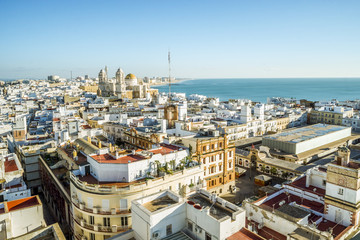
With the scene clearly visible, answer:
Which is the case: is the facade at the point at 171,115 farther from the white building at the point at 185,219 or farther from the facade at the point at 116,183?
the white building at the point at 185,219

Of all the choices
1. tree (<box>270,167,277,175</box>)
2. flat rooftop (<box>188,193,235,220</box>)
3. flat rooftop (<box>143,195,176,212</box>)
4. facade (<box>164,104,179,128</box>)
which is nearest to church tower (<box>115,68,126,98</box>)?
facade (<box>164,104,179,128</box>)

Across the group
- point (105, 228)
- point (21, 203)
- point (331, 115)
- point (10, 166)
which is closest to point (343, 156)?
point (105, 228)

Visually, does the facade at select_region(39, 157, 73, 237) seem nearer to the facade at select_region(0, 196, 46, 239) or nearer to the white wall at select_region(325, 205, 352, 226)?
the facade at select_region(0, 196, 46, 239)

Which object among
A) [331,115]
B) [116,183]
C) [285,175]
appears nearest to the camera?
[116,183]

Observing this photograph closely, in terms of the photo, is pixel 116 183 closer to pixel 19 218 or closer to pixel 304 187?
pixel 19 218

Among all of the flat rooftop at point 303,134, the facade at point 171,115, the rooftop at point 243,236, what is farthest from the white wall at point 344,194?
the flat rooftop at point 303,134

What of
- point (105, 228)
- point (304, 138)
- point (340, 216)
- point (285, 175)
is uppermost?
point (340, 216)

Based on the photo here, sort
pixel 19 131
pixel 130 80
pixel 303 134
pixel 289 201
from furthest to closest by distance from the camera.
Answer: pixel 130 80 → pixel 303 134 → pixel 19 131 → pixel 289 201
